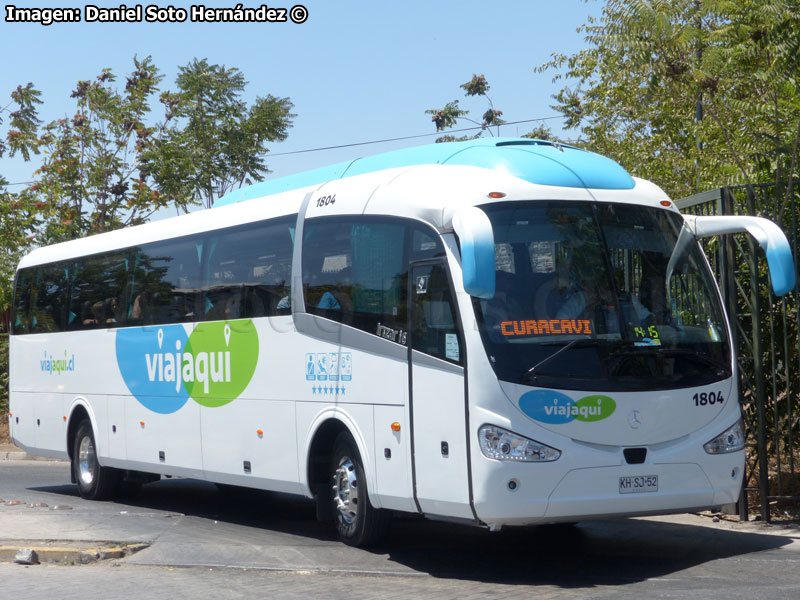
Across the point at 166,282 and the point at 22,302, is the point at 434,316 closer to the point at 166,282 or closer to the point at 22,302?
the point at 166,282

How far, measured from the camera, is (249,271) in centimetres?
1205

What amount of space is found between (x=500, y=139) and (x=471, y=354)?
8.02 feet

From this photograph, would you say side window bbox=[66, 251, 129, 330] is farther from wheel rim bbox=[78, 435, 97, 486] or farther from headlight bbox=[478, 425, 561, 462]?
headlight bbox=[478, 425, 561, 462]

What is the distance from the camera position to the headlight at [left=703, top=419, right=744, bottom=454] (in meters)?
9.00

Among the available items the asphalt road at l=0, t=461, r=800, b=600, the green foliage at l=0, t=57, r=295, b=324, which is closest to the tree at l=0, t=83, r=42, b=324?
the green foliage at l=0, t=57, r=295, b=324

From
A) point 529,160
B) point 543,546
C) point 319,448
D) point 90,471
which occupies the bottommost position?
point 543,546

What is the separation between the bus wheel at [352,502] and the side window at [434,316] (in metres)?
1.57

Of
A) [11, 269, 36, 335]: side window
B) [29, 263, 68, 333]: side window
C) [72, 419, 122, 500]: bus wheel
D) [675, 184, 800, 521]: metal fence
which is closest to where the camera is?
[675, 184, 800, 521]: metal fence

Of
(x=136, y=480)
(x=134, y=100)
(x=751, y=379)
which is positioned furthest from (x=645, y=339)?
(x=134, y=100)

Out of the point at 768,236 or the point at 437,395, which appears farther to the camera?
the point at 768,236

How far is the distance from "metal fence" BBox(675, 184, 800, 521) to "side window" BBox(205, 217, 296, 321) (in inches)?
163

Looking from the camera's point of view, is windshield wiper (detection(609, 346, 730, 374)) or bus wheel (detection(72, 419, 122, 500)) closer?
windshield wiper (detection(609, 346, 730, 374))

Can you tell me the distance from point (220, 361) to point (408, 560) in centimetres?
382

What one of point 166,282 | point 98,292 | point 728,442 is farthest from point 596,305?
point 98,292
